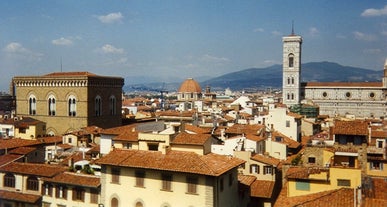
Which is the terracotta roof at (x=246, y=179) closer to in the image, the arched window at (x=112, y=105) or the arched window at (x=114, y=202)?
the arched window at (x=114, y=202)

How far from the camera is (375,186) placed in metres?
11.6

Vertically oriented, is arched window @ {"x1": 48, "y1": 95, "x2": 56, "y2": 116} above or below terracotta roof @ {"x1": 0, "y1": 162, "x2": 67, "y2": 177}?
above

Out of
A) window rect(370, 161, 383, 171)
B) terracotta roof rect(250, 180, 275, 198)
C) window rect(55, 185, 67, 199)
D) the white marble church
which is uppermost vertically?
the white marble church

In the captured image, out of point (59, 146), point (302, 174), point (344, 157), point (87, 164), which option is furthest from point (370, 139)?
point (59, 146)

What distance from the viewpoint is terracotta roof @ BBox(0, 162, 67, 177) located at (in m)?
15.8

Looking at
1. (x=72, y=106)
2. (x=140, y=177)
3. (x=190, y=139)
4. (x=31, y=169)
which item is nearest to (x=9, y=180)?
(x=31, y=169)

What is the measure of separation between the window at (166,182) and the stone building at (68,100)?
21785 millimetres

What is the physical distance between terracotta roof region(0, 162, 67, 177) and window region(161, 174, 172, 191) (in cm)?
451

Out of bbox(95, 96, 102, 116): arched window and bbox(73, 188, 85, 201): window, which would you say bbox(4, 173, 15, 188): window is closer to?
bbox(73, 188, 85, 201): window

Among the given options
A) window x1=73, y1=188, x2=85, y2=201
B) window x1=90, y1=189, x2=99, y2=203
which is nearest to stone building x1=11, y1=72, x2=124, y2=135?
window x1=73, y1=188, x2=85, y2=201

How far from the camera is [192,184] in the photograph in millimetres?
13711

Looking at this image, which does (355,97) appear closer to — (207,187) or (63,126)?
(63,126)

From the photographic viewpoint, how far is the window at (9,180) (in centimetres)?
1584

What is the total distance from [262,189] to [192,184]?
4987mm
